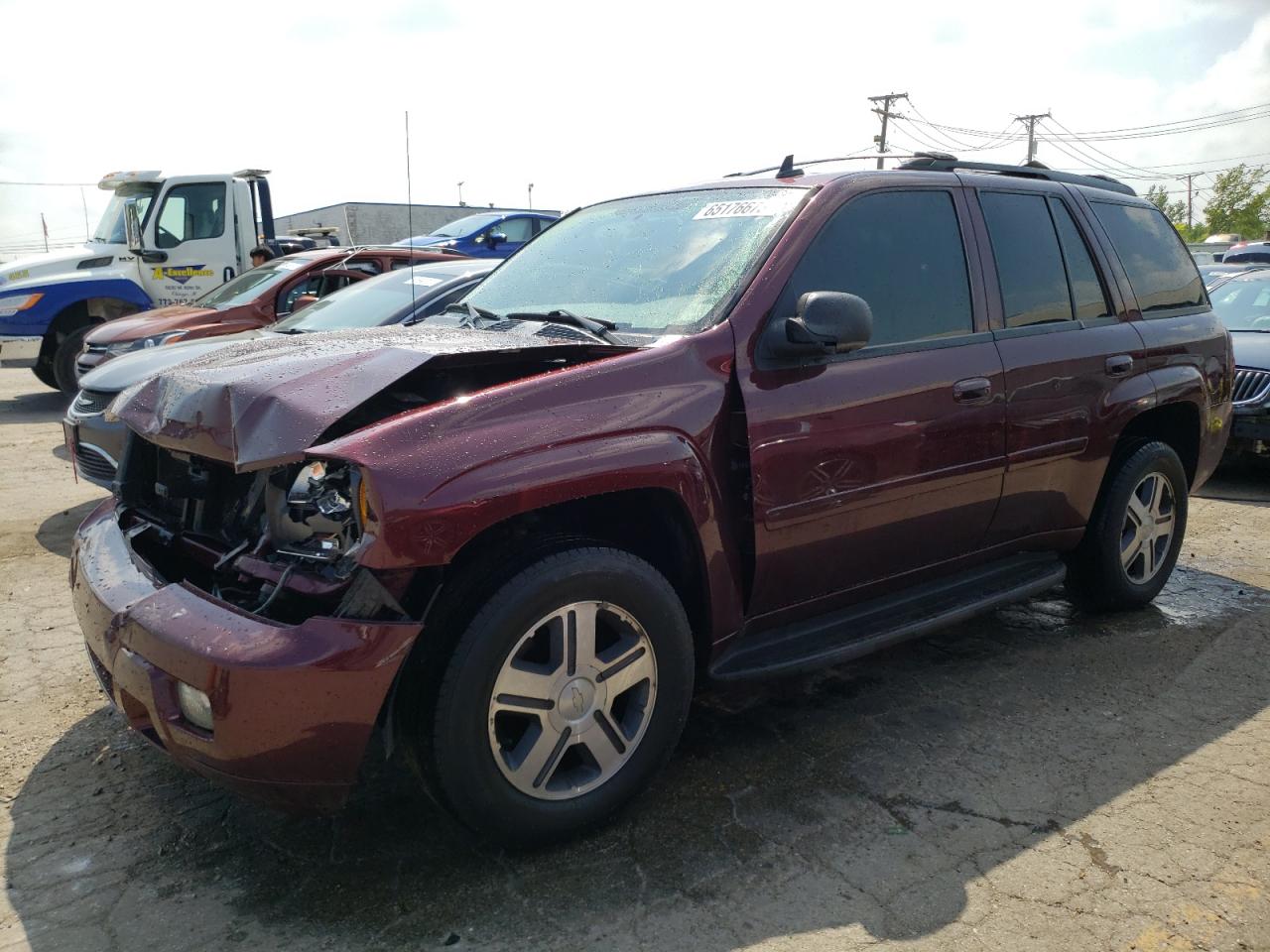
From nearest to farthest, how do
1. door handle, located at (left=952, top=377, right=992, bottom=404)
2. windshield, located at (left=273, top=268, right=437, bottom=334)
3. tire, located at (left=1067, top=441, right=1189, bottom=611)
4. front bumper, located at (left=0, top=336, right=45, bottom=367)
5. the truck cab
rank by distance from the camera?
door handle, located at (left=952, top=377, right=992, bottom=404) → tire, located at (left=1067, top=441, right=1189, bottom=611) → windshield, located at (left=273, top=268, right=437, bottom=334) → front bumper, located at (left=0, top=336, right=45, bottom=367) → the truck cab

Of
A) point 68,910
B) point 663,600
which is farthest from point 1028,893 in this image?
point 68,910

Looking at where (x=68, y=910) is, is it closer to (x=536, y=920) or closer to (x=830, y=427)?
(x=536, y=920)

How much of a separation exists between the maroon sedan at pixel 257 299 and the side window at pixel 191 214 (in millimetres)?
3149

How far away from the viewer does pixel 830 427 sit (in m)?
3.10

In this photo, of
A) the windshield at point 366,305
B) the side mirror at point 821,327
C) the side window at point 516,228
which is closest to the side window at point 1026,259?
the side mirror at point 821,327

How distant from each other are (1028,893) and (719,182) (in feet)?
8.36

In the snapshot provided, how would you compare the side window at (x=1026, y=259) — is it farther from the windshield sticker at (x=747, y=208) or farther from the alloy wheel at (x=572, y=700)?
the alloy wheel at (x=572, y=700)

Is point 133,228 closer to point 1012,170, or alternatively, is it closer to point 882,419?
point 1012,170

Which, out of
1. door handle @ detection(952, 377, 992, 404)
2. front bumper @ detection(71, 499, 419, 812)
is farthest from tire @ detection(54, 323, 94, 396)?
door handle @ detection(952, 377, 992, 404)

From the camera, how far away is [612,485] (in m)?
2.64

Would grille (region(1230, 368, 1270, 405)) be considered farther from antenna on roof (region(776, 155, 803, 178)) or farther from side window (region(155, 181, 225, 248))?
side window (region(155, 181, 225, 248))

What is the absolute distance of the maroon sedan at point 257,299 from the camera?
8211 mm

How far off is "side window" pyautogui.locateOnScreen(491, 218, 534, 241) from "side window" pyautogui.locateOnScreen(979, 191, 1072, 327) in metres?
11.9

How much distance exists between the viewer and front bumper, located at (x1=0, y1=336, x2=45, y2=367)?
1091cm
